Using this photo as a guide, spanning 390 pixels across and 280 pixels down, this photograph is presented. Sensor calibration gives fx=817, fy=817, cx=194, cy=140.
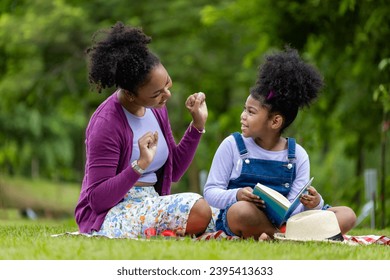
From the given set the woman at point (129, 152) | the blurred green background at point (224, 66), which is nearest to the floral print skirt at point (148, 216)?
the woman at point (129, 152)

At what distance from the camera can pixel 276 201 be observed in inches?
204

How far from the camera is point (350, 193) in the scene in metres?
13.6

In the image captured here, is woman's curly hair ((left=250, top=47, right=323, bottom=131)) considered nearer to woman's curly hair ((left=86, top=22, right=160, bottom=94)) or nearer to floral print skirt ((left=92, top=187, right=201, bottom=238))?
woman's curly hair ((left=86, top=22, right=160, bottom=94))

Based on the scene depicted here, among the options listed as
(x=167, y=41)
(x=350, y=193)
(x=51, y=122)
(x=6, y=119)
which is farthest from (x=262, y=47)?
(x=51, y=122)

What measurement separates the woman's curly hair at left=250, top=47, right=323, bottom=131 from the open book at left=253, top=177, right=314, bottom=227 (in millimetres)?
742

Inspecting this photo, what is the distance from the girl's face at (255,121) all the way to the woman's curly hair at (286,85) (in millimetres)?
46

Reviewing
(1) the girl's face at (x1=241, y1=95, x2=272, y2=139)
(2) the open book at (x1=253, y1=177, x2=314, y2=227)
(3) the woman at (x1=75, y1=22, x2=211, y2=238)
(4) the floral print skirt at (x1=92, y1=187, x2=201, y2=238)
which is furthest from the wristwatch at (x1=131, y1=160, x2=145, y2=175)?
(1) the girl's face at (x1=241, y1=95, x2=272, y2=139)

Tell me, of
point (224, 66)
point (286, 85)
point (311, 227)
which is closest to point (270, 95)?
point (286, 85)

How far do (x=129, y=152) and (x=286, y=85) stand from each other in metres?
1.19

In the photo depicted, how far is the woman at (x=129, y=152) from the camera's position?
17.7 ft

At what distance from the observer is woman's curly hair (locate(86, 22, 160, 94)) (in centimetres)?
553

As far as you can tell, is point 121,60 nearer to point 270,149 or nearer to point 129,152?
point 129,152

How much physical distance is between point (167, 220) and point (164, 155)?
0.56m
